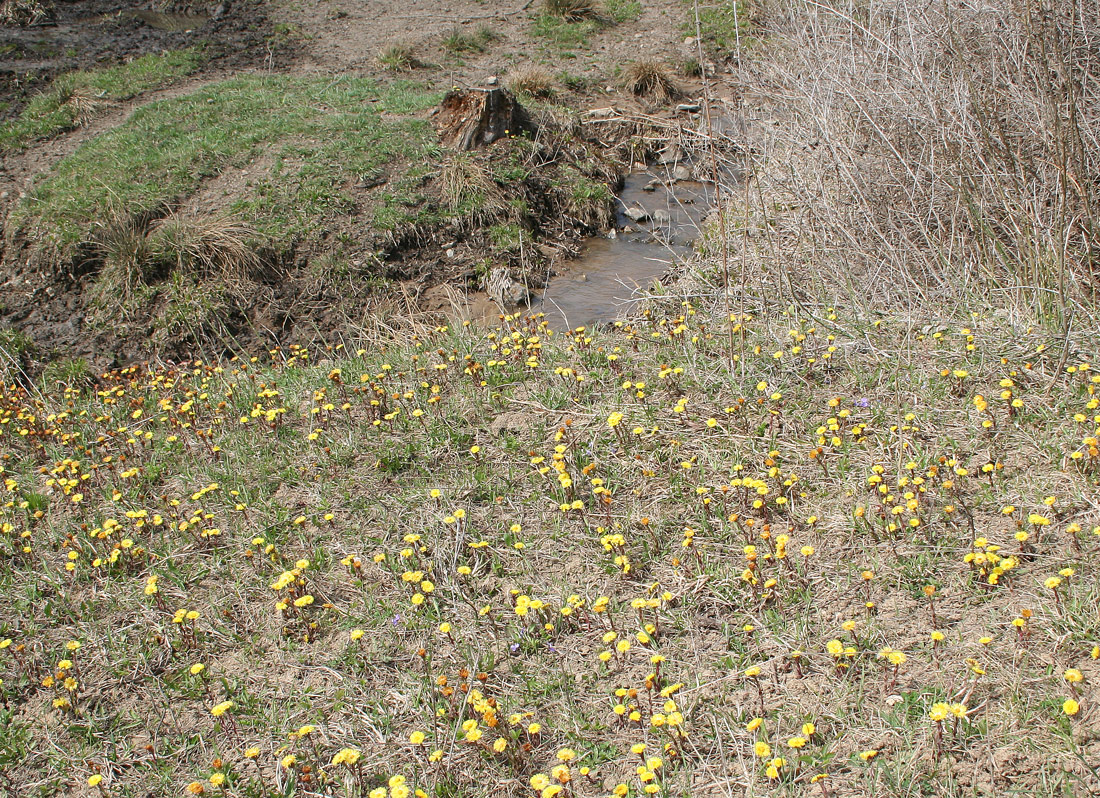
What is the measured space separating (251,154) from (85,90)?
12.0 ft

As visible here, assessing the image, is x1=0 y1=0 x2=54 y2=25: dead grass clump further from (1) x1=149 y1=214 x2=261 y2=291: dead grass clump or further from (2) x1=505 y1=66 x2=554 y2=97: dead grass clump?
(1) x1=149 y1=214 x2=261 y2=291: dead grass clump

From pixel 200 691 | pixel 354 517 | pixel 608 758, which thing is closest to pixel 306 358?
pixel 354 517

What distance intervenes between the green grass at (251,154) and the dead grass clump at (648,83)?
9.76 ft

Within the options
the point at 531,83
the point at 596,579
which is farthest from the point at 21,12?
the point at 596,579

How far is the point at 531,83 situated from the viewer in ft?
34.4

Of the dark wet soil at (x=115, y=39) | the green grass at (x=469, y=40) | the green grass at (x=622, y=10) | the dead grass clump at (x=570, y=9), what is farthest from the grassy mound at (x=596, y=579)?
the green grass at (x=622, y=10)

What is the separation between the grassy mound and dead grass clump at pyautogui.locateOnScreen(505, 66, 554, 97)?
22.4ft

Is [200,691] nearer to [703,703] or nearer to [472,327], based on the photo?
[703,703]

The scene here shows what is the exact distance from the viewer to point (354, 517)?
12.1 feet

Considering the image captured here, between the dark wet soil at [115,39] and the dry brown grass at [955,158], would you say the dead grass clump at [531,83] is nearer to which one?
the dark wet soil at [115,39]

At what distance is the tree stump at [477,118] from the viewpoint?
8547 mm

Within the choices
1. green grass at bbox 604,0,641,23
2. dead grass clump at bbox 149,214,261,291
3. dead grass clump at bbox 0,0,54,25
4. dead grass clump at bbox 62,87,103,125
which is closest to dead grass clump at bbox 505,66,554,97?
green grass at bbox 604,0,641,23

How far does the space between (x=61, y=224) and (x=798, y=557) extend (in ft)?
23.8

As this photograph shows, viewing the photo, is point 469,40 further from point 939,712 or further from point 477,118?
point 939,712
